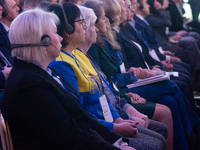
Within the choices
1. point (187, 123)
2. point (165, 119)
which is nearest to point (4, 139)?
point (165, 119)

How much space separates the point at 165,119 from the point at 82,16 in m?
1.06

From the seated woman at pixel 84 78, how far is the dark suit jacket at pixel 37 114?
0.34 meters

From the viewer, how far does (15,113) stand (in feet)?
3.18

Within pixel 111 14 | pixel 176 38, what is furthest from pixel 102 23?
pixel 176 38

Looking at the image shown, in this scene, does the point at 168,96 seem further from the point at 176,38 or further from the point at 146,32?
the point at 176,38

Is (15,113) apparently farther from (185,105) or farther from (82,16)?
(185,105)

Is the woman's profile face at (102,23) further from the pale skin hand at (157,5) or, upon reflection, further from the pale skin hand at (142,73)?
the pale skin hand at (157,5)

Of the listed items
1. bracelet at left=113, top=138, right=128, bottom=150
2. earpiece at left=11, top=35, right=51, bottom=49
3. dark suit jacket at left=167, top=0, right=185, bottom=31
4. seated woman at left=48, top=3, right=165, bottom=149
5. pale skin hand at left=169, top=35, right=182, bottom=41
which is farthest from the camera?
dark suit jacket at left=167, top=0, right=185, bottom=31

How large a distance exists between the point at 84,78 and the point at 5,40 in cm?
104

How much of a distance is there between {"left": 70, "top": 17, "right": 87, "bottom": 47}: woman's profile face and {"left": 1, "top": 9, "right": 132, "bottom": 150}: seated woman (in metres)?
0.40

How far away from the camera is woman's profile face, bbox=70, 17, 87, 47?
61.7 inches

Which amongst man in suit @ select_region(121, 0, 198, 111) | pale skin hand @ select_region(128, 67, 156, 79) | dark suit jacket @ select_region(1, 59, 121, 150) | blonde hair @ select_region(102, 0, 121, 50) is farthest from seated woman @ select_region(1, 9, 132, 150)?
man in suit @ select_region(121, 0, 198, 111)

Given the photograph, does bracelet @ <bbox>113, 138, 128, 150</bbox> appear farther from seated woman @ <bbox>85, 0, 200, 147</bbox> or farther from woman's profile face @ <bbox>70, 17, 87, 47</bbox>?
seated woman @ <bbox>85, 0, 200, 147</bbox>

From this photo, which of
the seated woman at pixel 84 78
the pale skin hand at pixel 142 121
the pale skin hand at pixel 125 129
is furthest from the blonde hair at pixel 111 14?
the pale skin hand at pixel 125 129
